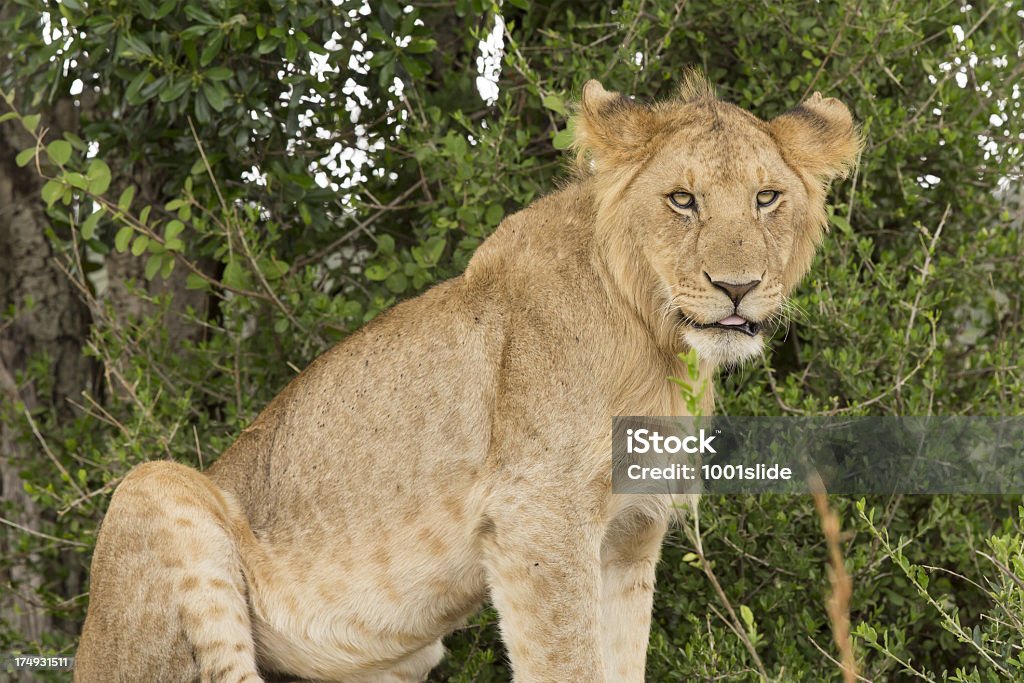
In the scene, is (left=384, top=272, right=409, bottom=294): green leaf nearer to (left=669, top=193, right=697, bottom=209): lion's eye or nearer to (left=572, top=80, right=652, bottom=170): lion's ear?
(left=572, top=80, right=652, bottom=170): lion's ear

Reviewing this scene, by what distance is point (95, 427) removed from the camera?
6121 mm

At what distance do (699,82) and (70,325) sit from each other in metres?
3.89

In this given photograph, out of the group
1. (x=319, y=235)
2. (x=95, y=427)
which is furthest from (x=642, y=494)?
(x=95, y=427)

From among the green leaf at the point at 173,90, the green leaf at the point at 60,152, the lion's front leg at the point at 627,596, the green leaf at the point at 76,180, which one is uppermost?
the green leaf at the point at 173,90

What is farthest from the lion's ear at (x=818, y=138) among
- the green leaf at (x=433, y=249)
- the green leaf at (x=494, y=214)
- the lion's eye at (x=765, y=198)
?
the green leaf at (x=433, y=249)

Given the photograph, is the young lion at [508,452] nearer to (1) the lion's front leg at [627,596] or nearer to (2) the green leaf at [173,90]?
(1) the lion's front leg at [627,596]

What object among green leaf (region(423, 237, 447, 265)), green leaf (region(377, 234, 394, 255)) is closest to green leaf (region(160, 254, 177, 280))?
green leaf (region(377, 234, 394, 255))

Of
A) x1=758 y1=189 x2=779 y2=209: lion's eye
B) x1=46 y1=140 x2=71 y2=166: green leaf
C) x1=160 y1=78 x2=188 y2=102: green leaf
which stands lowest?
x1=758 y1=189 x2=779 y2=209: lion's eye

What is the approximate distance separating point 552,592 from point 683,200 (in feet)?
3.74

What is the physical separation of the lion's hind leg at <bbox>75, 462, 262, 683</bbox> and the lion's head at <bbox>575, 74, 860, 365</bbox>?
1531 mm

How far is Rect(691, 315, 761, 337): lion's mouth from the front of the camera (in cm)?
335

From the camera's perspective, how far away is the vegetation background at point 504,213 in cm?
484

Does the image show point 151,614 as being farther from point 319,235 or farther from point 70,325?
point 70,325

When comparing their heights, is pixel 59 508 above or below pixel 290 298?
below
